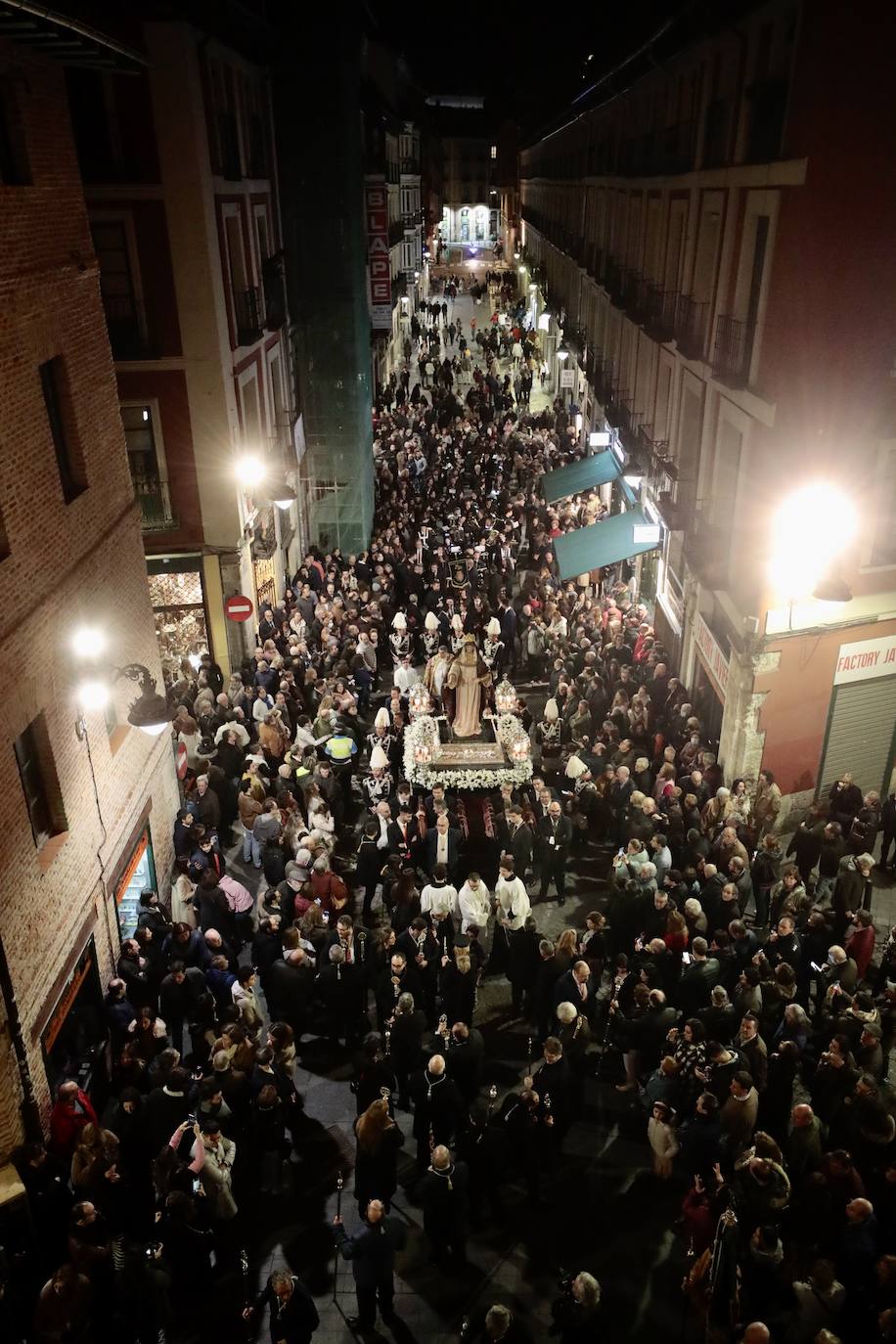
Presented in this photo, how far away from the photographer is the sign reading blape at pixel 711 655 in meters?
14.9

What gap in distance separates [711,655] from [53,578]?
418 inches

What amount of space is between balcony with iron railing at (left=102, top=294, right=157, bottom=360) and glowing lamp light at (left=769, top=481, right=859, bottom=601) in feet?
37.4

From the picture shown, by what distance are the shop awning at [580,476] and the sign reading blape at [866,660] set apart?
11737mm

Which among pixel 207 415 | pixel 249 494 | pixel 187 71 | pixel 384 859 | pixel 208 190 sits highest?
pixel 187 71

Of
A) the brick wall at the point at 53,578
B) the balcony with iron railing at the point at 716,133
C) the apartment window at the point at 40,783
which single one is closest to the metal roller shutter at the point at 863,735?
the balcony with iron railing at the point at 716,133

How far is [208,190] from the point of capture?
16.4 meters

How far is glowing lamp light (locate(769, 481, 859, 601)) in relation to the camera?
12.9 metres

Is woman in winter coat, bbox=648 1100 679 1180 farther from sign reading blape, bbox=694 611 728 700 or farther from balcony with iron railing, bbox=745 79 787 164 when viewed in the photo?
balcony with iron railing, bbox=745 79 787 164

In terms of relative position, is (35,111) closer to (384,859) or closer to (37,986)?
(37,986)

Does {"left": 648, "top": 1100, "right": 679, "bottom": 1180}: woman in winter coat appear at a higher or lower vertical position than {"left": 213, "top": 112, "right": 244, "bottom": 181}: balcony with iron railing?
lower

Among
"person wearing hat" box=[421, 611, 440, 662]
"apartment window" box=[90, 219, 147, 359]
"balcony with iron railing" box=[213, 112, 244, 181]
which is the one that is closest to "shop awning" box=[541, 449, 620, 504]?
"person wearing hat" box=[421, 611, 440, 662]

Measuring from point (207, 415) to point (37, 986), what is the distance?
1166cm

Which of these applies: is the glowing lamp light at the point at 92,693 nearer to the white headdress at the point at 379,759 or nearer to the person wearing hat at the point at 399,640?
the white headdress at the point at 379,759

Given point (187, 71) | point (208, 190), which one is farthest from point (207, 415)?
point (187, 71)
